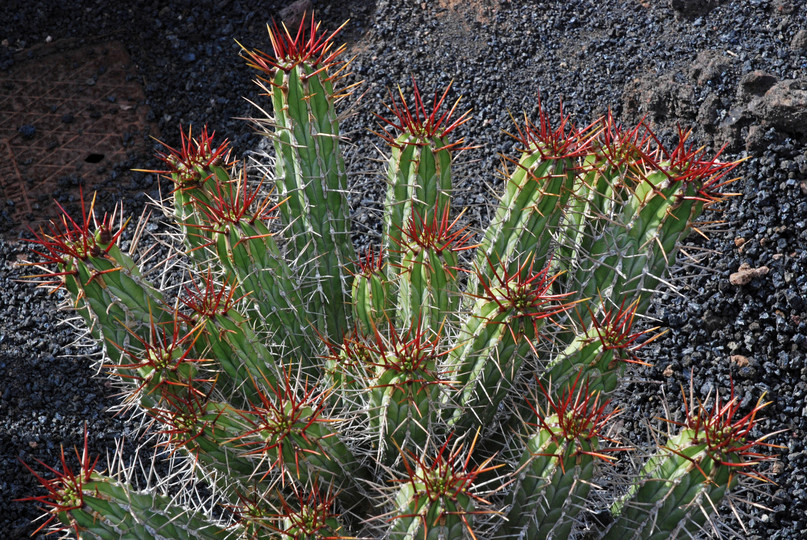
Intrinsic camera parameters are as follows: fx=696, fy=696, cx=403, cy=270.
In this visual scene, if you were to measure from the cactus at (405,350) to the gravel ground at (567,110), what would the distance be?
0.31m

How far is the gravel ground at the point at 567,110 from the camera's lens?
9.66 feet

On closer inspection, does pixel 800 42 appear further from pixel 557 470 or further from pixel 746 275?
pixel 557 470

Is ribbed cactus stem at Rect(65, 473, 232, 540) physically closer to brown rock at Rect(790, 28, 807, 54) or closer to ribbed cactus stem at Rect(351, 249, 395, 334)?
ribbed cactus stem at Rect(351, 249, 395, 334)

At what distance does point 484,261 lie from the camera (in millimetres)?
2289

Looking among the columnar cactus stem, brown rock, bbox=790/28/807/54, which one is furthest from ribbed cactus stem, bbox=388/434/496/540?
brown rock, bbox=790/28/807/54

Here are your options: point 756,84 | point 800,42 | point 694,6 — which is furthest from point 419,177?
point 694,6

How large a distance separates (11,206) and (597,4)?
3677 mm

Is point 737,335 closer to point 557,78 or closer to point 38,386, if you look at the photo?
point 557,78

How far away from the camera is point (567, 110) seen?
3.82 meters

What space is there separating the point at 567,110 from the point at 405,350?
2516mm

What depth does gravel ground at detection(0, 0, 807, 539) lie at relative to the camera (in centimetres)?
294

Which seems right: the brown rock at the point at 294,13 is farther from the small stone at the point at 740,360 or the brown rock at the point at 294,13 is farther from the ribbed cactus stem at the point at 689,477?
the ribbed cactus stem at the point at 689,477

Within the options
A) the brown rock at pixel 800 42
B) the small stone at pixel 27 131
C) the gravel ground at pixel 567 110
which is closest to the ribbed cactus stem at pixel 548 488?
the gravel ground at pixel 567 110

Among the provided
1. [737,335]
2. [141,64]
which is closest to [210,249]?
[737,335]
